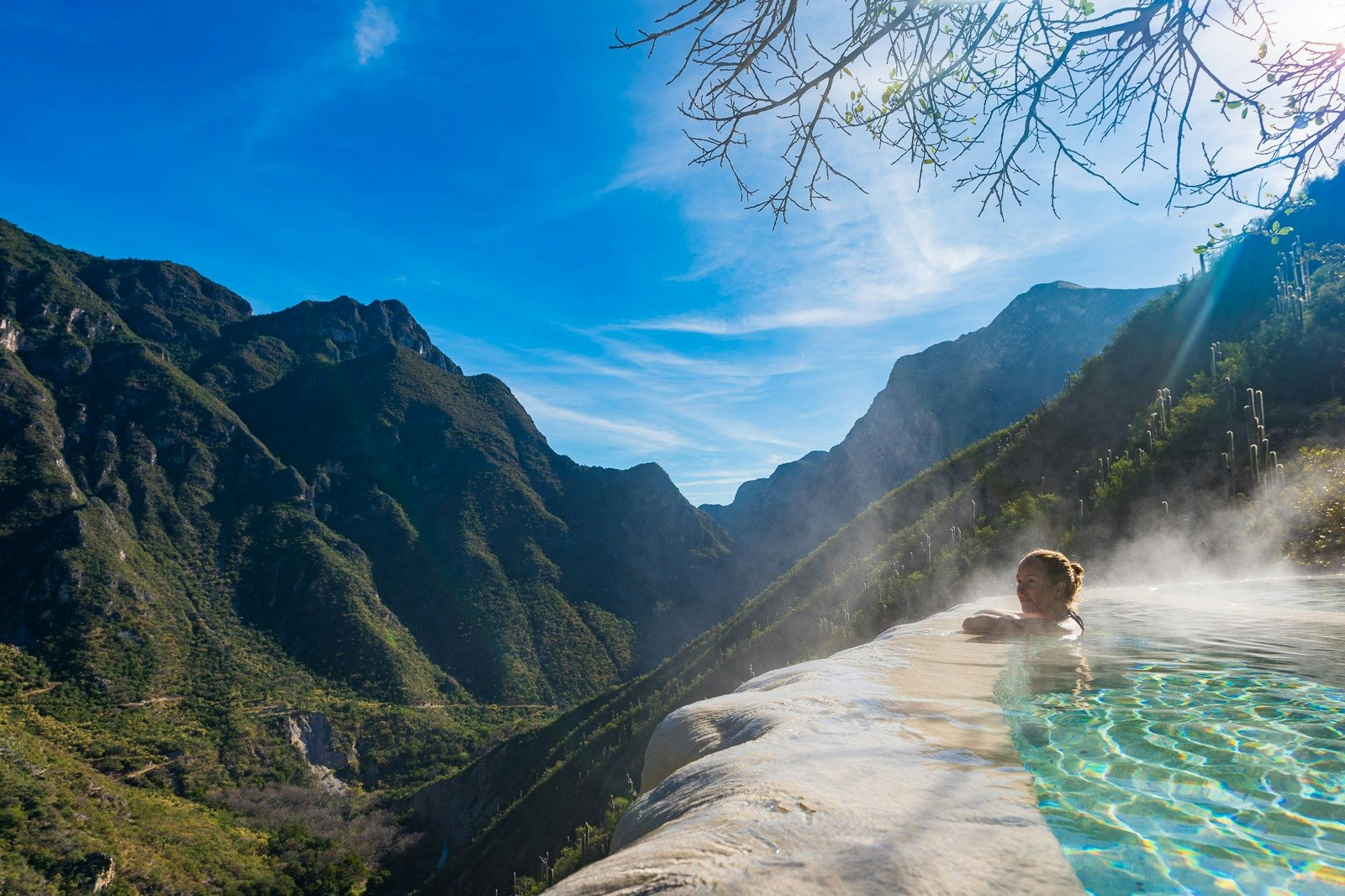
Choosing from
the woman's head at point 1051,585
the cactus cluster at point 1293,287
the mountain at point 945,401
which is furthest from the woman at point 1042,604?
the mountain at point 945,401

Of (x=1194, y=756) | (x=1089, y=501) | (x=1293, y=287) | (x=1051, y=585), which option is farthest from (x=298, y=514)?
(x=1194, y=756)

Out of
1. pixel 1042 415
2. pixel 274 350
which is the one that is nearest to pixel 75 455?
pixel 274 350

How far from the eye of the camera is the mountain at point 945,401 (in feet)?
412

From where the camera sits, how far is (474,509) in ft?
379

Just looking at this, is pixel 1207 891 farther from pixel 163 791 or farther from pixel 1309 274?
pixel 163 791

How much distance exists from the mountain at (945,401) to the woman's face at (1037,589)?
120861 mm

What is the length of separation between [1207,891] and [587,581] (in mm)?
117396

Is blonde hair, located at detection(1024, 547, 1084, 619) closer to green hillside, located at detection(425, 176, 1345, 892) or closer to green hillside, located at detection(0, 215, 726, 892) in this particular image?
green hillside, located at detection(425, 176, 1345, 892)

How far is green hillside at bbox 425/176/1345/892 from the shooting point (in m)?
14.3

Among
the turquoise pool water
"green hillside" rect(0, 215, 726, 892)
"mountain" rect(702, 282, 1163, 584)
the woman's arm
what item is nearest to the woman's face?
the woman's arm

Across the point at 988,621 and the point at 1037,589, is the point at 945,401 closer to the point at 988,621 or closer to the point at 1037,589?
the point at 1037,589

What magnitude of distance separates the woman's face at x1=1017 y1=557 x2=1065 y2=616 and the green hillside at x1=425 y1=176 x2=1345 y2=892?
6914 millimetres

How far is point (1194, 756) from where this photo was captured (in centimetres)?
262

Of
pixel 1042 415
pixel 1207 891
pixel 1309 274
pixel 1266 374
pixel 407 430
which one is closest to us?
pixel 1207 891
